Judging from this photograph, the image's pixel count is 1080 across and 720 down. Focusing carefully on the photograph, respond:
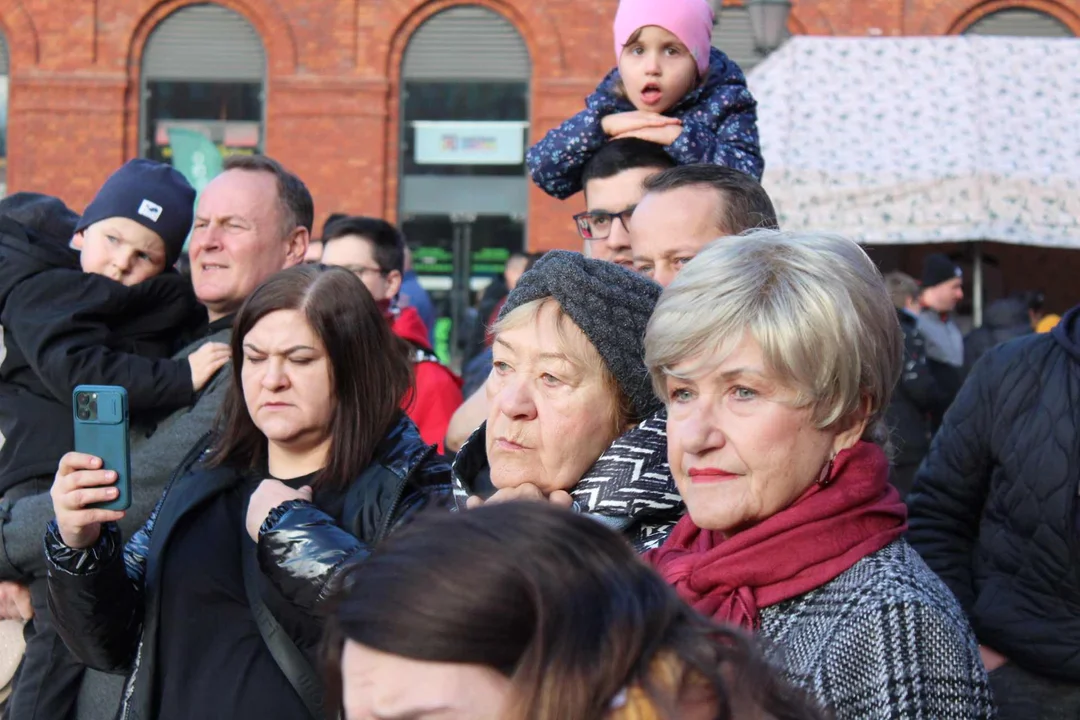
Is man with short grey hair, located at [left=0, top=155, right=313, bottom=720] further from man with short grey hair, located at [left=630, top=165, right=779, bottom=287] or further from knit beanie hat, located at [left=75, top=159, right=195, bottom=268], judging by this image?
man with short grey hair, located at [left=630, top=165, right=779, bottom=287]

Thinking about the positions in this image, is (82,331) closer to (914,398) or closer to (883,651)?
(883,651)

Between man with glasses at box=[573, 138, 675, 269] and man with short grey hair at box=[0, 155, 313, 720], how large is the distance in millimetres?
886

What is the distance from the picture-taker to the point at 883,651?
79.2 inches

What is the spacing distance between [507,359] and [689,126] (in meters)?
1.35

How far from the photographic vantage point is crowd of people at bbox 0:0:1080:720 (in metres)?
1.31

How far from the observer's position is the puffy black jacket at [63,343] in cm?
385

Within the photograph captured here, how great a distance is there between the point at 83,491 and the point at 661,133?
1.79 meters

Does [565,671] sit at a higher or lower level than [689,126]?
lower

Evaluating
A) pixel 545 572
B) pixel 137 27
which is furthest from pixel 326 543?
pixel 137 27

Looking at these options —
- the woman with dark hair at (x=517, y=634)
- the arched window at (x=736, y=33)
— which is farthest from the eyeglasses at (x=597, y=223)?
the arched window at (x=736, y=33)

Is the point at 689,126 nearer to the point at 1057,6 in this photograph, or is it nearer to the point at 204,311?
the point at 204,311

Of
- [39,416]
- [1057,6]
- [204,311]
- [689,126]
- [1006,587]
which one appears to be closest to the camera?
[1006,587]

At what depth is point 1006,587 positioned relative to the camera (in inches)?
136

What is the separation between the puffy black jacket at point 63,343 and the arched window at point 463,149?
14.8 meters
